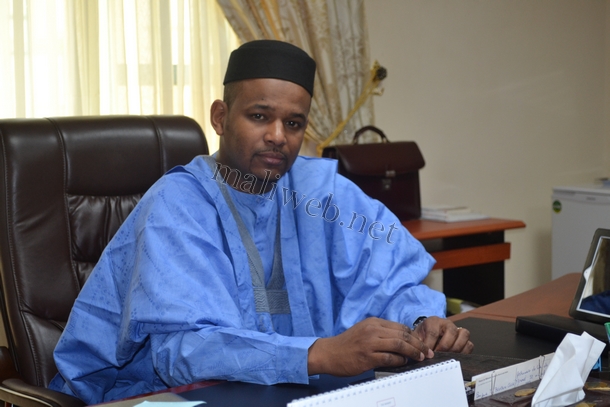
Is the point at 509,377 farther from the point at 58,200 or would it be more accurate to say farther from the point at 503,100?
the point at 503,100

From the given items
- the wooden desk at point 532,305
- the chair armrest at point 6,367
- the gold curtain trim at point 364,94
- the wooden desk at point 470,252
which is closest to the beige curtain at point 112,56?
the gold curtain trim at point 364,94

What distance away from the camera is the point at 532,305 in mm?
1700

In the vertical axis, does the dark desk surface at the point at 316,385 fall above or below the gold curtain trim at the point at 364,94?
below

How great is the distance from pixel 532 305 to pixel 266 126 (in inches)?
31.6

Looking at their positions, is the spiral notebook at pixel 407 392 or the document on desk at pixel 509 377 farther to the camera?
the document on desk at pixel 509 377

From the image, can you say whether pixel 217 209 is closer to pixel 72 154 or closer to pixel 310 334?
pixel 310 334

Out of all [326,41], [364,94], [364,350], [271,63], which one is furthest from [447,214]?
[364,350]

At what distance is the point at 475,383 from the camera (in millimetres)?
986

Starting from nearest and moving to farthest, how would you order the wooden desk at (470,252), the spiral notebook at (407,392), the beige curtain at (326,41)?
the spiral notebook at (407,392), the wooden desk at (470,252), the beige curtain at (326,41)

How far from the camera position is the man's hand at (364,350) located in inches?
→ 43.1

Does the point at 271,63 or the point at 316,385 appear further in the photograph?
the point at 271,63

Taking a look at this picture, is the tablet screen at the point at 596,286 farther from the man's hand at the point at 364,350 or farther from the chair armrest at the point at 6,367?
the chair armrest at the point at 6,367

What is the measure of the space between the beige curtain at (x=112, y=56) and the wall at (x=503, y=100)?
3.26 ft

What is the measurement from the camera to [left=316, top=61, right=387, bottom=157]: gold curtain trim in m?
3.29
